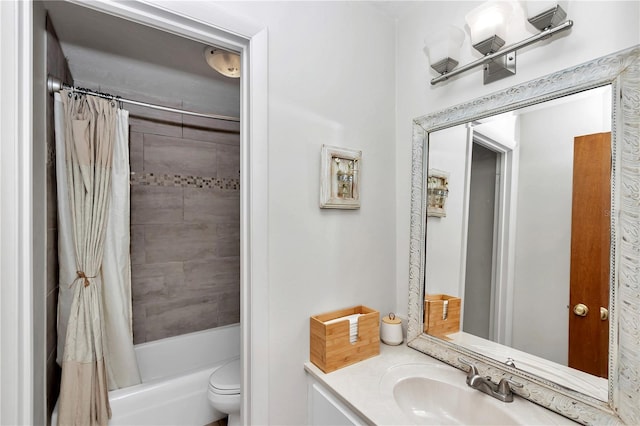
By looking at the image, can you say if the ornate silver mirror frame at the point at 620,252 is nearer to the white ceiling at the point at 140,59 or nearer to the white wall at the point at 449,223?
the white wall at the point at 449,223

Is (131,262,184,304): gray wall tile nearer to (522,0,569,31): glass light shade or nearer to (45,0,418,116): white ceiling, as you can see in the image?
(45,0,418,116): white ceiling

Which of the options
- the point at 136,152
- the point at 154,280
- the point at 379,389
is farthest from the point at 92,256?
the point at 379,389

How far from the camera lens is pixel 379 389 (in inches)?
41.9

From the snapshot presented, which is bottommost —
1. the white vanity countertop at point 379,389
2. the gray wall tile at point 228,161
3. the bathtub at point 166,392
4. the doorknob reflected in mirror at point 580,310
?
the bathtub at point 166,392

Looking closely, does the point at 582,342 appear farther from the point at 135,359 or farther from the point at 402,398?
the point at 135,359

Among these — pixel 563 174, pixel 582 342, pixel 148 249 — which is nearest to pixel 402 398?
pixel 582 342

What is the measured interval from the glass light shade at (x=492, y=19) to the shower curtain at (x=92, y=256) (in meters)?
1.91

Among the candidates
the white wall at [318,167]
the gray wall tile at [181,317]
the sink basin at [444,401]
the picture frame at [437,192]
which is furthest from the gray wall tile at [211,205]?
the sink basin at [444,401]

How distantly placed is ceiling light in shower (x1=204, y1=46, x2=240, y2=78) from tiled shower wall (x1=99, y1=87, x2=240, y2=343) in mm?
604

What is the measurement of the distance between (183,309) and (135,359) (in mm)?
419

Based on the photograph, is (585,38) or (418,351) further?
(418,351)

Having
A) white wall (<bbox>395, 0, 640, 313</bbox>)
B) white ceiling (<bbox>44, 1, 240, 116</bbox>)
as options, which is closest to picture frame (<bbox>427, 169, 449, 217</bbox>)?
white wall (<bbox>395, 0, 640, 313</bbox>)

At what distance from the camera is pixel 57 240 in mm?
A: 1593

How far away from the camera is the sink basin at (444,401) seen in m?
0.96
